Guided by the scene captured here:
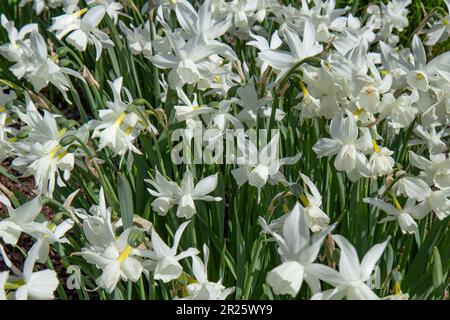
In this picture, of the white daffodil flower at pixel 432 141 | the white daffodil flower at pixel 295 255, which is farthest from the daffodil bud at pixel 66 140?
the white daffodil flower at pixel 432 141

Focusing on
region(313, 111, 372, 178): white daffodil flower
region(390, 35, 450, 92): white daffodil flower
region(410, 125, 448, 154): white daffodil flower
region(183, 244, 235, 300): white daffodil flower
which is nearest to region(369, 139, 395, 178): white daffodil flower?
region(313, 111, 372, 178): white daffodil flower

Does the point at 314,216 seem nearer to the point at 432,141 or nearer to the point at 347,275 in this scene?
the point at 347,275

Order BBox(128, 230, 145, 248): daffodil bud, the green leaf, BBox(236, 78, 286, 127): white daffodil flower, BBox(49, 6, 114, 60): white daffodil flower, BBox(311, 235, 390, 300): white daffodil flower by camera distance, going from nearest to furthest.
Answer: BBox(311, 235, 390, 300): white daffodil flower → BBox(128, 230, 145, 248): daffodil bud → the green leaf → BBox(236, 78, 286, 127): white daffodil flower → BBox(49, 6, 114, 60): white daffodil flower

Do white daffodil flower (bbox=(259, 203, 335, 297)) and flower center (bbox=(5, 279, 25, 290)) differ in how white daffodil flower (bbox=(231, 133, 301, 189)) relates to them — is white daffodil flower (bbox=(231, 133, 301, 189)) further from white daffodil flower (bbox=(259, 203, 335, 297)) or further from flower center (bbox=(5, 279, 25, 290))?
flower center (bbox=(5, 279, 25, 290))

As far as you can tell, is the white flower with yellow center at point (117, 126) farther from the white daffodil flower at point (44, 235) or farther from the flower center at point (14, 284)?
the flower center at point (14, 284)

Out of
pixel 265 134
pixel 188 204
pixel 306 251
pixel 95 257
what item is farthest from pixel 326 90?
pixel 95 257

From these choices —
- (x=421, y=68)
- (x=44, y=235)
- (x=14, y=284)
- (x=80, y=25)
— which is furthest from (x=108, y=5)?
(x=14, y=284)
